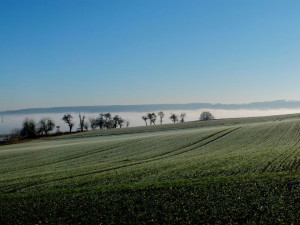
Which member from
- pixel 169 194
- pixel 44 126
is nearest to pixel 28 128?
pixel 44 126

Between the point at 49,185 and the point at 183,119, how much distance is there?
141549 mm

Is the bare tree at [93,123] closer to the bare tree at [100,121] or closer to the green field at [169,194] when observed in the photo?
the bare tree at [100,121]

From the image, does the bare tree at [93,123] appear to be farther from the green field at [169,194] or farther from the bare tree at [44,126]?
the green field at [169,194]

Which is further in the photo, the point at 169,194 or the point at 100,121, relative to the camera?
the point at 100,121

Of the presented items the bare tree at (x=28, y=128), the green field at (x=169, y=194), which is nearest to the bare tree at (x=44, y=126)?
the bare tree at (x=28, y=128)

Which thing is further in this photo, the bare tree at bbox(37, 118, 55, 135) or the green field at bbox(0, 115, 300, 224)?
the bare tree at bbox(37, 118, 55, 135)

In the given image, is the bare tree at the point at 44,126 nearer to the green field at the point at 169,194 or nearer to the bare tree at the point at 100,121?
the bare tree at the point at 100,121

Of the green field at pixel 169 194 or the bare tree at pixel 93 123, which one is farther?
the bare tree at pixel 93 123

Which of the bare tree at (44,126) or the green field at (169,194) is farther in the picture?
the bare tree at (44,126)

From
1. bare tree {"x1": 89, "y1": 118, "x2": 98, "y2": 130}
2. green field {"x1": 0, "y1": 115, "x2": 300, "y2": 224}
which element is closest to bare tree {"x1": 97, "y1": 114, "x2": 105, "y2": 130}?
bare tree {"x1": 89, "y1": 118, "x2": 98, "y2": 130}

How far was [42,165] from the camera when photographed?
36.1 m

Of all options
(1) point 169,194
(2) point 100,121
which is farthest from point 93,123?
(1) point 169,194

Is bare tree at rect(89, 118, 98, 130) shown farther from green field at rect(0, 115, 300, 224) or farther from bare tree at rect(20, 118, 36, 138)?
green field at rect(0, 115, 300, 224)

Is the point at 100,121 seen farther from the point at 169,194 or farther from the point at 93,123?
the point at 169,194
